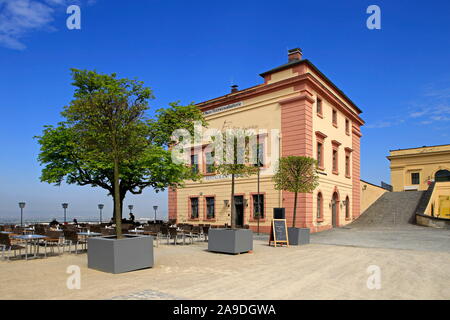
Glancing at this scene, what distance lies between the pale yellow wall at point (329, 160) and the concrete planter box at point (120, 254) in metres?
15.7

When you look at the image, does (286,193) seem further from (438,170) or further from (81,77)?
(438,170)

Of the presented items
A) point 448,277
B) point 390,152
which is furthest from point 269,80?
point 390,152

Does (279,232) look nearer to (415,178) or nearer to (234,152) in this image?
(234,152)

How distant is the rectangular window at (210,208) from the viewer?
26.1m

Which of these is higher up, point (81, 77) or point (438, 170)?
point (81, 77)

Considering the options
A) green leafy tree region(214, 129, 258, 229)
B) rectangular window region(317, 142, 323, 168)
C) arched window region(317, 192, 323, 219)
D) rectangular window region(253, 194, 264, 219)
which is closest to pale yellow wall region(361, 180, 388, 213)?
arched window region(317, 192, 323, 219)

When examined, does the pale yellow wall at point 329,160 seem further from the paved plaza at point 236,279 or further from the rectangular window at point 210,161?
the paved plaza at point 236,279

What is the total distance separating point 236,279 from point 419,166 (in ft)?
159

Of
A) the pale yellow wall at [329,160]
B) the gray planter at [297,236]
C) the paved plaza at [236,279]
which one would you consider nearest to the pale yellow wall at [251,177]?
Result: the pale yellow wall at [329,160]

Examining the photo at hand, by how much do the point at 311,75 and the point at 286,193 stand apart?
298 inches

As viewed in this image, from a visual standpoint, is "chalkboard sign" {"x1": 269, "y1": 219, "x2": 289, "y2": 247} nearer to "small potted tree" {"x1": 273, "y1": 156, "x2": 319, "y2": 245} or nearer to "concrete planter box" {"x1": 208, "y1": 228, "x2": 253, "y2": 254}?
"small potted tree" {"x1": 273, "y1": 156, "x2": 319, "y2": 245}

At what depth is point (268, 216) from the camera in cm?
2250

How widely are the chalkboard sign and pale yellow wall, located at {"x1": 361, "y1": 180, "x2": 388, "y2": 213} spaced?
2034cm

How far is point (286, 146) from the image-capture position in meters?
22.1
